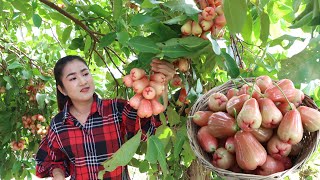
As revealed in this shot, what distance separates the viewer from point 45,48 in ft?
10.1

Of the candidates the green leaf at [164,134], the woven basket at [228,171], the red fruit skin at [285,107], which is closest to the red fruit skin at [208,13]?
the woven basket at [228,171]

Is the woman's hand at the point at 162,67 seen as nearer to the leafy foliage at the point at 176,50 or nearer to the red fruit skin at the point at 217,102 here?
the leafy foliage at the point at 176,50

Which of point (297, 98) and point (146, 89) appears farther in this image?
point (146, 89)

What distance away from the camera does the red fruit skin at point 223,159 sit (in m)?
1.09

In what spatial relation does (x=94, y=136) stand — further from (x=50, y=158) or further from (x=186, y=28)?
(x=186, y=28)

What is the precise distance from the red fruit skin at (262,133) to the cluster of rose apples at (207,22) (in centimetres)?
32

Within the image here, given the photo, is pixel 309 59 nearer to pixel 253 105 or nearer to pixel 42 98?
pixel 253 105

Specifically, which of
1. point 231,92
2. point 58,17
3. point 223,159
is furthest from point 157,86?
point 58,17

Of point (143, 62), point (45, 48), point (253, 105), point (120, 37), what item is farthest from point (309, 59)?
point (45, 48)

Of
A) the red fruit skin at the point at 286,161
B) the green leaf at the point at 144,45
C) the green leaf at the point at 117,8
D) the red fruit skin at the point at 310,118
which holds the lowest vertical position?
the red fruit skin at the point at 286,161

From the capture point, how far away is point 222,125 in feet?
3.67

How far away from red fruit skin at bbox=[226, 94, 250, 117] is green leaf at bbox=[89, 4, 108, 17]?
0.84 m

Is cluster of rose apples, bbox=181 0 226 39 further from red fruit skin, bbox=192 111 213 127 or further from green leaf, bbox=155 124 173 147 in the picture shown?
green leaf, bbox=155 124 173 147

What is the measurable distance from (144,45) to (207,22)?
0.68 feet
